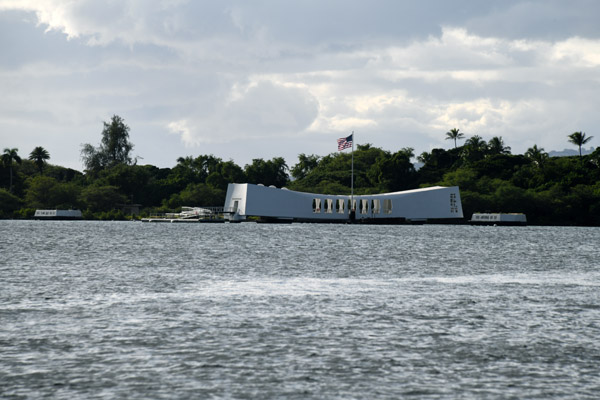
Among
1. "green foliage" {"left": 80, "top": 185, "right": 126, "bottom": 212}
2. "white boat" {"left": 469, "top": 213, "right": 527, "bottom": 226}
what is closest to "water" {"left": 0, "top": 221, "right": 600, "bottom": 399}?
"white boat" {"left": 469, "top": 213, "right": 527, "bottom": 226}

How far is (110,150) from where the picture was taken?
11831 cm

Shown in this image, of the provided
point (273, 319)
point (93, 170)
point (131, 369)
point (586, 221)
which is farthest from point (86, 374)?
point (93, 170)

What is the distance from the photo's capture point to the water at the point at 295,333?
34.4 feet

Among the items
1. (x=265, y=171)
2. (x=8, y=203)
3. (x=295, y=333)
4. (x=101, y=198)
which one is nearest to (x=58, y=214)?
(x=101, y=198)

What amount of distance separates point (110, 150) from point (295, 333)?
357 feet

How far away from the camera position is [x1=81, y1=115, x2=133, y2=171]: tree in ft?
385

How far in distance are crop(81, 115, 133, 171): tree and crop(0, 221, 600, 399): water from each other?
90072 mm

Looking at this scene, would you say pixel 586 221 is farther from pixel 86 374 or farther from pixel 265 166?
pixel 86 374

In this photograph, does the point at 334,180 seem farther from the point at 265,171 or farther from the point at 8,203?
the point at 8,203

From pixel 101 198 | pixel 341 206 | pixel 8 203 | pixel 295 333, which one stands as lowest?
pixel 295 333

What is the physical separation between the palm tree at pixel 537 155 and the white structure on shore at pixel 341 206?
21850mm

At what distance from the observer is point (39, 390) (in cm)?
1002

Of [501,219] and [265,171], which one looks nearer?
[501,219]

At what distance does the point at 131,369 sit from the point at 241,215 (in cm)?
8787
